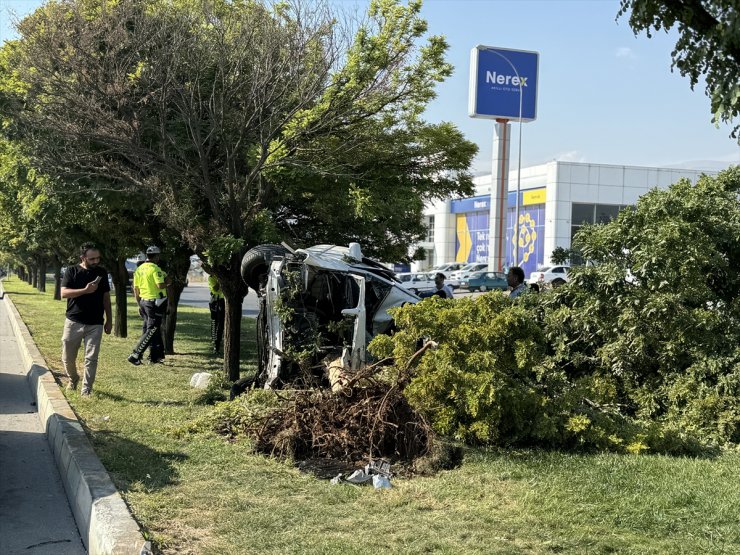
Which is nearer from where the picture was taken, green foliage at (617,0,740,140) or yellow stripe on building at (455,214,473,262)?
green foliage at (617,0,740,140)

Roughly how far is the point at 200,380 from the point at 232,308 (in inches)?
43.2

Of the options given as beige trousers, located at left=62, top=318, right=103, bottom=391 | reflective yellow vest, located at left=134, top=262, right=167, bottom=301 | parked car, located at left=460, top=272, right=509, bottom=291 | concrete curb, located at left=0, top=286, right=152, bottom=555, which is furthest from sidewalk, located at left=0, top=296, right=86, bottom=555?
parked car, located at left=460, top=272, right=509, bottom=291

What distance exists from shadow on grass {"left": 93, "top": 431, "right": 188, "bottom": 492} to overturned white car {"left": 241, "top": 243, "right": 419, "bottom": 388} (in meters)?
1.50

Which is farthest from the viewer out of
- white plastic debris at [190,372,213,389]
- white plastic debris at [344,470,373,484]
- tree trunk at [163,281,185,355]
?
tree trunk at [163,281,185,355]

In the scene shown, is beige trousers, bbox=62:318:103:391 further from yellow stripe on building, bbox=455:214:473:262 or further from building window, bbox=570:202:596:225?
yellow stripe on building, bbox=455:214:473:262

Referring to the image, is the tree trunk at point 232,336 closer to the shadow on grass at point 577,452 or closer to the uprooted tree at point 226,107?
the uprooted tree at point 226,107

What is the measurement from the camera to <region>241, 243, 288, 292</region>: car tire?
8.59m

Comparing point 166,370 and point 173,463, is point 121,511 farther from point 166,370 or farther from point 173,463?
point 166,370

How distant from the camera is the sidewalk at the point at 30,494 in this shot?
483 cm

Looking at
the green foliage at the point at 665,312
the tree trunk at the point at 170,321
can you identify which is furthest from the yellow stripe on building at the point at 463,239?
the green foliage at the point at 665,312

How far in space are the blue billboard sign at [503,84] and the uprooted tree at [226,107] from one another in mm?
30257

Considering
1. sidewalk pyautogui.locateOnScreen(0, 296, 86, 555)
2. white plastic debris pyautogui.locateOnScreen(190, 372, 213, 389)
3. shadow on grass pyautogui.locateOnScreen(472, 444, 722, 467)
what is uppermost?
shadow on grass pyautogui.locateOnScreen(472, 444, 722, 467)

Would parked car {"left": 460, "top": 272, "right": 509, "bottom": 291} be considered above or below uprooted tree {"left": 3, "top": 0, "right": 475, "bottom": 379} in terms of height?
below

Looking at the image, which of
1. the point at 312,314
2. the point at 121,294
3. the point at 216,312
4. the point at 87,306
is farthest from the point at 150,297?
Answer: the point at 121,294
